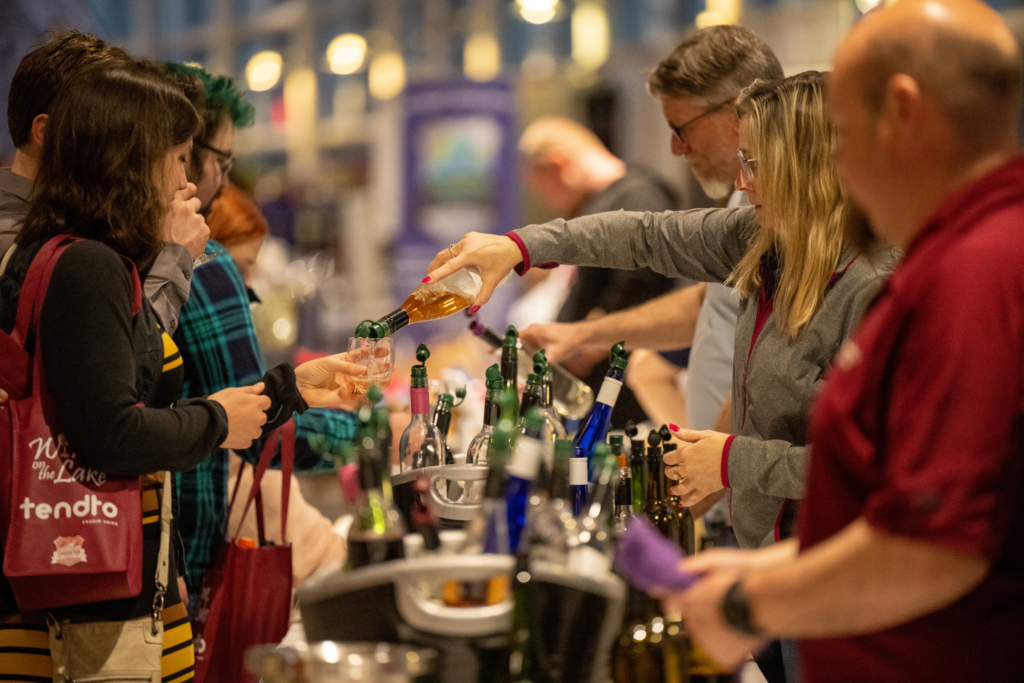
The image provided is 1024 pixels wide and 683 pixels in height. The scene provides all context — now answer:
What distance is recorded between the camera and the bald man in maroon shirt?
2.51 ft

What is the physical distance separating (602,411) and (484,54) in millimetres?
9149

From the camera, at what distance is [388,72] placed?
1110cm

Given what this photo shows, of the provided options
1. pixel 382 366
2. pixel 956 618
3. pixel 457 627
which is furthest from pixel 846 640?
pixel 382 366

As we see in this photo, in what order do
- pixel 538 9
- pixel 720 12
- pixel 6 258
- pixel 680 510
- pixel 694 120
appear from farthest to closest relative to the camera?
pixel 538 9 < pixel 720 12 < pixel 694 120 < pixel 680 510 < pixel 6 258

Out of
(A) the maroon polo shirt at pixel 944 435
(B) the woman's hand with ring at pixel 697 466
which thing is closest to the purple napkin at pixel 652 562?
(A) the maroon polo shirt at pixel 944 435

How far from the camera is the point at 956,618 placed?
2.88ft

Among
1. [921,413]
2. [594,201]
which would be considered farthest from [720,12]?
[921,413]

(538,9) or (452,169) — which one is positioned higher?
(538,9)

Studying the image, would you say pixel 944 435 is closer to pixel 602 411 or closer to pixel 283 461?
pixel 602 411

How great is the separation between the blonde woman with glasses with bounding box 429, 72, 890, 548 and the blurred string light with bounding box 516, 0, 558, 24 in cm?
663

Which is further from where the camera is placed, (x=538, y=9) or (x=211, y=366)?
(x=538, y=9)

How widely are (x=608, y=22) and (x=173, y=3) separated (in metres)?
6.51

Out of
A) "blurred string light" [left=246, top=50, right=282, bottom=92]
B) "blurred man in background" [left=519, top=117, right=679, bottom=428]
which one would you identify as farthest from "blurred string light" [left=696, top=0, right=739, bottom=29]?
"blurred string light" [left=246, top=50, right=282, bottom=92]

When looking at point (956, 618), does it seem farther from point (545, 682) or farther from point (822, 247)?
point (822, 247)
